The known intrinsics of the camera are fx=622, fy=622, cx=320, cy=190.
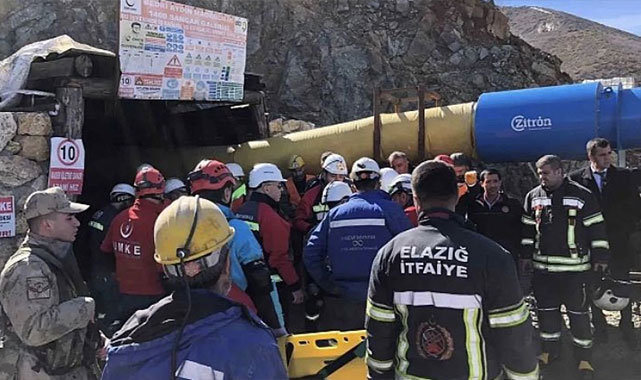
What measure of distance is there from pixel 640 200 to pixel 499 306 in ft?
12.5

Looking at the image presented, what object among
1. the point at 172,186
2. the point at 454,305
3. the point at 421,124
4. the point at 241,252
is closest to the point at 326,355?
the point at 241,252

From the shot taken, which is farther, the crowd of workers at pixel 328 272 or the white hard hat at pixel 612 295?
the white hard hat at pixel 612 295

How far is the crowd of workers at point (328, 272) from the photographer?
6.01ft

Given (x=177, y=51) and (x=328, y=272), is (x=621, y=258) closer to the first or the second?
(x=328, y=272)

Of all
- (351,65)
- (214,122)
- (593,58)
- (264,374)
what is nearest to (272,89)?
(351,65)

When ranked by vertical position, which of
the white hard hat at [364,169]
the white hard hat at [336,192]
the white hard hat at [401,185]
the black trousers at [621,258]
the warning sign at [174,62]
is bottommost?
the black trousers at [621,258]

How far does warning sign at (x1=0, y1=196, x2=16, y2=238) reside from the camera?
5429 millimetres

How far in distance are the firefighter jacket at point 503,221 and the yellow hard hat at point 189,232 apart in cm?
418

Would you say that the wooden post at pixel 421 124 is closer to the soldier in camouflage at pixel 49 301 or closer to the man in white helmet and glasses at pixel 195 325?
the soldier in camouflage at pixel 49 301

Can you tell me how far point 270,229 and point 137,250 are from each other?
0.99 metres

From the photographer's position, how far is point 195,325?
5.73 feet

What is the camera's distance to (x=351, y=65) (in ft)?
49.6

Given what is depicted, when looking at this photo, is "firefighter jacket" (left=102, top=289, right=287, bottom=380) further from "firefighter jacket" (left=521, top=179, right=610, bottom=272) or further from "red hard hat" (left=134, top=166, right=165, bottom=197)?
"firefighter jacket" (left=521, top=179, right=610, bottom=272)

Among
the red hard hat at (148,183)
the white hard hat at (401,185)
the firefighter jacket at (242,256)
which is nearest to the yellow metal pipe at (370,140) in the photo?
the white hard hat at (401,185)
